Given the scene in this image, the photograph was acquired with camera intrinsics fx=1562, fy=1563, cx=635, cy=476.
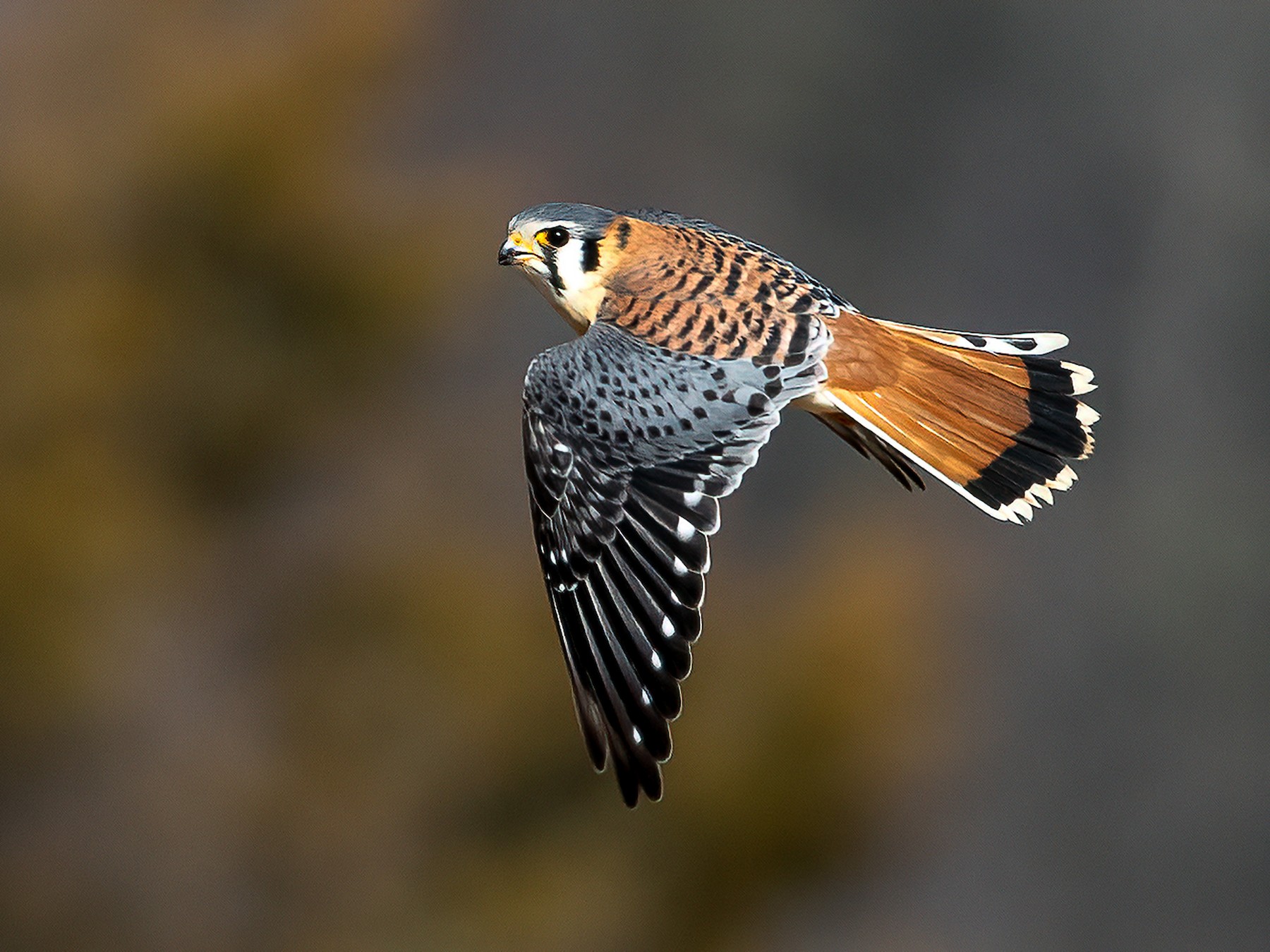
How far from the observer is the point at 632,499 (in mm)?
2014

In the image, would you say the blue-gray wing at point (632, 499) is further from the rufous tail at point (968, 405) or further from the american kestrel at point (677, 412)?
the rufous tail at point (968, 405)

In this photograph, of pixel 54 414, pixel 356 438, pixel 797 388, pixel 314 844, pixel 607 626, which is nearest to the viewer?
pixel 607 626

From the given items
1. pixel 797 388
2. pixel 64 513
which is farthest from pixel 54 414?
pixel 797 388

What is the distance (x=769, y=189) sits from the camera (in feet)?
30.1

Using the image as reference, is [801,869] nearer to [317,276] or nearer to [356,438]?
[356,438]

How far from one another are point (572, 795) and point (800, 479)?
2.27 m

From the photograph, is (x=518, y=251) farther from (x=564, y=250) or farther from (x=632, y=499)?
(x=632, y=499)

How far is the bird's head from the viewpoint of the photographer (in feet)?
7.28

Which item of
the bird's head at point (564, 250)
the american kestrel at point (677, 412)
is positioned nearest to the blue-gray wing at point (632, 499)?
the american kestrel at point (677, 412)

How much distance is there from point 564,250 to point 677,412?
1.06 ft

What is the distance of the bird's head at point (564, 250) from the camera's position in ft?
7.28

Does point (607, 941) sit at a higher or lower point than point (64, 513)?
lower

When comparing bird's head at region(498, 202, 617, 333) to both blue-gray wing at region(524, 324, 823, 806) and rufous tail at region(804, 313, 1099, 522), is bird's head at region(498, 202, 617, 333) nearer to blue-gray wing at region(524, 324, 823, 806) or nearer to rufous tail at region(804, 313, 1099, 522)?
blue-gray wing at region(524, 324, 823, 806)

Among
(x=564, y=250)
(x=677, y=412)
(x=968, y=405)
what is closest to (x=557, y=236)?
(x=564, y=250)
